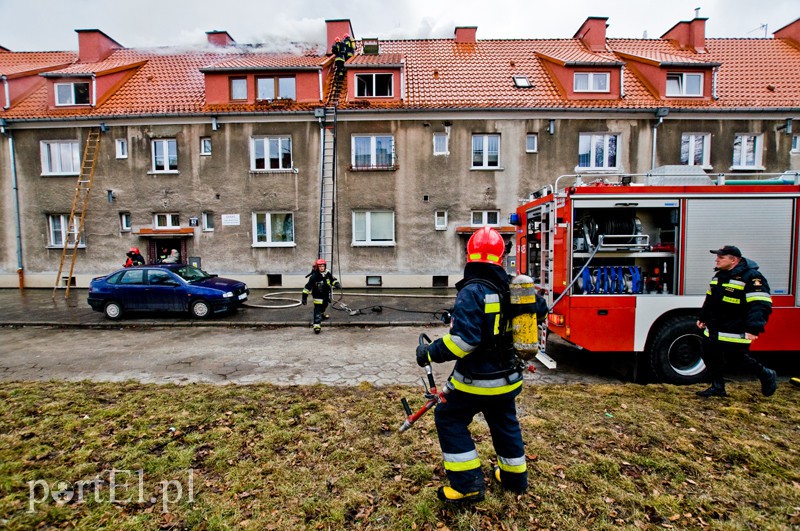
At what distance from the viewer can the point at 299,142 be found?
49.9 ft

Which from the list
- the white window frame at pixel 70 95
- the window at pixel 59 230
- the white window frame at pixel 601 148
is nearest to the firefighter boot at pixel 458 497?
the white window frame at pixel 601 148

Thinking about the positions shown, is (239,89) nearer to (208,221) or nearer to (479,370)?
(208,221)

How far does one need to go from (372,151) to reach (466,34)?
9466 millimetres

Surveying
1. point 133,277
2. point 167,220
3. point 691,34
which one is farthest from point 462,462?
point 691,34

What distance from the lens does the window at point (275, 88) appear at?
1567 centimetres

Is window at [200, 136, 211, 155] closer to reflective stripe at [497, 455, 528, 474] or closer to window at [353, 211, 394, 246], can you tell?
window at [353, 211, 394, 246]

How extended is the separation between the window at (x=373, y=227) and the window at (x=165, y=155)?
7.74 metres

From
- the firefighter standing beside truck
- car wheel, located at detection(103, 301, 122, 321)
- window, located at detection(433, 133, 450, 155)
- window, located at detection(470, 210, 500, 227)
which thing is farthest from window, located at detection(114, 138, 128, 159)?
the firefighter standing beside truck

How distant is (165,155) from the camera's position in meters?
15.5

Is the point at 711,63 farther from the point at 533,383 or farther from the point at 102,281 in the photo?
the point at 102,281

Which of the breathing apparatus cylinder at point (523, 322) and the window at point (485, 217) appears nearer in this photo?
the breathing apparatus cylinder at point (523, 322)

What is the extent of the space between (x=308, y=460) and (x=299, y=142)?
546 inches

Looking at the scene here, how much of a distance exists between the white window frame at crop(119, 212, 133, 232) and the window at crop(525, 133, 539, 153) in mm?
16210

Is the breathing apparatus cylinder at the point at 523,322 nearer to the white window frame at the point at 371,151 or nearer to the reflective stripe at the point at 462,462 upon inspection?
the reflective stripe at the point at 462,462
